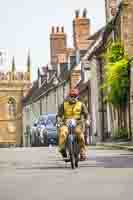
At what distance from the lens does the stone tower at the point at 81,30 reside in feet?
222

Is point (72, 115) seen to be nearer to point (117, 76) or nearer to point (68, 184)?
point (68, 184)

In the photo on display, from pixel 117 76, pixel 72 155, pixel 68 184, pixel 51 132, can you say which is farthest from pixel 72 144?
pixel 51 132

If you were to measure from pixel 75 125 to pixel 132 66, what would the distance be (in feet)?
78.8

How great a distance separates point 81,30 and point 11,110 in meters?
40.8

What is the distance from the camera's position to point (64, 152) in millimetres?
16453

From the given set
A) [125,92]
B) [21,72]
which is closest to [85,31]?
[125,92]

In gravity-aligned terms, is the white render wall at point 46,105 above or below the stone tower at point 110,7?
below

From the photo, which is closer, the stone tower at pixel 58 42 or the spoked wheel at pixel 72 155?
the spoked wheel at pixel 72 155

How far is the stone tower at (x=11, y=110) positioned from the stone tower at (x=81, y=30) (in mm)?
38612

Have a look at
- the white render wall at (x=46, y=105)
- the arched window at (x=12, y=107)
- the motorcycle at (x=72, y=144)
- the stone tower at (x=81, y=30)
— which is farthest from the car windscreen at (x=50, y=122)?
the arched window at (x=12, y=107)

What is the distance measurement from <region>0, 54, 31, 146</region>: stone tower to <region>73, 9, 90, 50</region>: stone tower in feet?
127

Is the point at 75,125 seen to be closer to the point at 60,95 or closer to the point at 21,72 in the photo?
the point at 60,95

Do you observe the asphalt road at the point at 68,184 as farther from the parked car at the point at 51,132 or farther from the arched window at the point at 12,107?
the arched window at the point at 12,107

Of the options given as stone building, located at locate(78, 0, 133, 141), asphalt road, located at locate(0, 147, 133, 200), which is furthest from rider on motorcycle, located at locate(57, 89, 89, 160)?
stone building, located at locate(78, 0, 133, 141)
